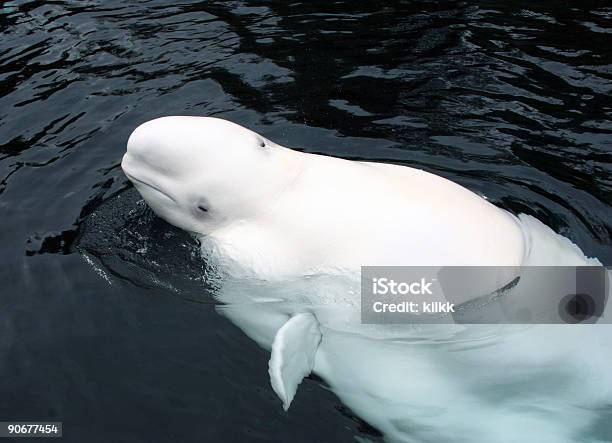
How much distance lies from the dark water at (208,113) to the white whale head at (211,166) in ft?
3.05

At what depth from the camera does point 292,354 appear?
5.44 meters

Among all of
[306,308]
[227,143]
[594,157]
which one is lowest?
[594,157]

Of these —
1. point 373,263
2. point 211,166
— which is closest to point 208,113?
point 211,166

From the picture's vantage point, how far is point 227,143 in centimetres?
611

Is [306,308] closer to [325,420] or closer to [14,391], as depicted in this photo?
[325,420]

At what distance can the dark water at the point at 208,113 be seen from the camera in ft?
19.7

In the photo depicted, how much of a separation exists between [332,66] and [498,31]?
3.07m

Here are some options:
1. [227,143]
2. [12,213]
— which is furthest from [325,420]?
[12,213]
